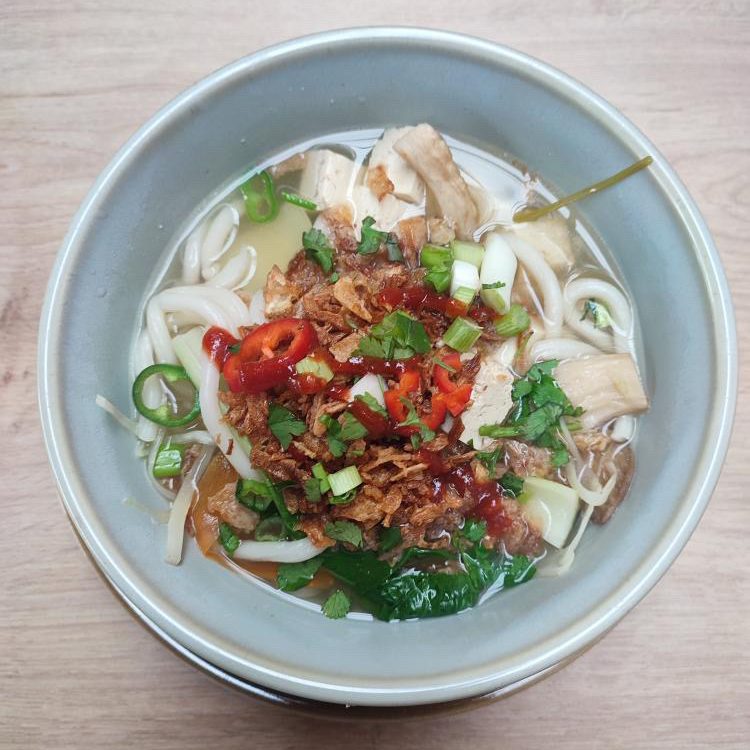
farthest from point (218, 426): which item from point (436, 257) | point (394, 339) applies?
point (436, 257)

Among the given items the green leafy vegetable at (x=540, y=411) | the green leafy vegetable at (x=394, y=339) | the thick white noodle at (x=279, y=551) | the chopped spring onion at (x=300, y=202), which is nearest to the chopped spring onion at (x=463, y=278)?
the green leafy vegetable at (x=394, y=339)

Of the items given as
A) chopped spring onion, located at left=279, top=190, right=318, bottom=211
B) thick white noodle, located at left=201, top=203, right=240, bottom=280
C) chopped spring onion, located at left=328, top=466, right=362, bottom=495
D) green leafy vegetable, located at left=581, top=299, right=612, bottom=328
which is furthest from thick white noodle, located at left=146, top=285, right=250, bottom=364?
green leafy vegetable, located at left=581, top=299, right=612, bottom=328

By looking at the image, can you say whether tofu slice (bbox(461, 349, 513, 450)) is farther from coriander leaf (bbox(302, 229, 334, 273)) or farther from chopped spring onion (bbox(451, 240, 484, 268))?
coriander leaf (bbox(302, 229, 334, 273))

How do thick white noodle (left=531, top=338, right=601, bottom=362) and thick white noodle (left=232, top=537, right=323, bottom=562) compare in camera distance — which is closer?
thick white noodle (left=232, top=537, right=323, bottom=562)

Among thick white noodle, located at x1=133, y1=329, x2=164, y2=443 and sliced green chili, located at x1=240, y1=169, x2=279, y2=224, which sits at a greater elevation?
sliced green chili, located at x1=240, y1=169, x2=279, y2=224

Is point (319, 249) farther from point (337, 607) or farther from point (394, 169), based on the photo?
point (337, 607)

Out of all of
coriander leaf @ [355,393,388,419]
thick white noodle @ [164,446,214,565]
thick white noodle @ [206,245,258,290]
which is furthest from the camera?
thick white noodle @ [206,245,258,290]

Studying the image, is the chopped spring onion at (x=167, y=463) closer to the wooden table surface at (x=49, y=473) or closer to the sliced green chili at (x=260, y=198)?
the wooden table surface at (x=49, y=473)
